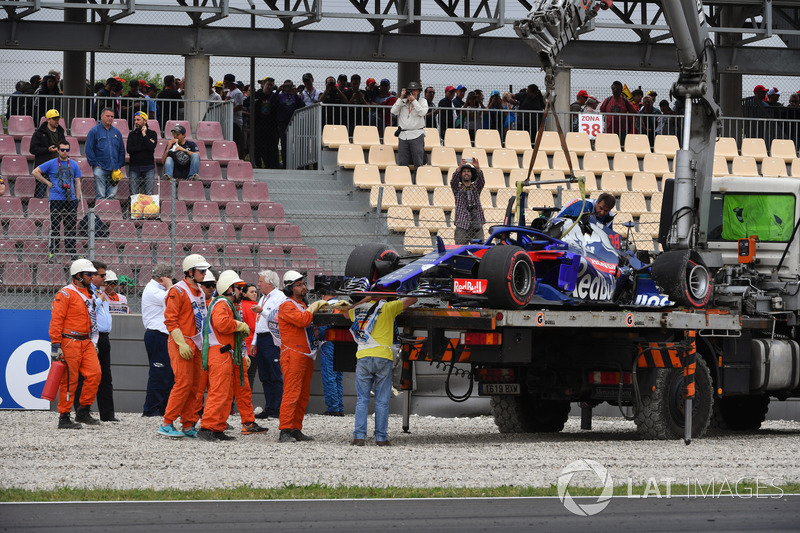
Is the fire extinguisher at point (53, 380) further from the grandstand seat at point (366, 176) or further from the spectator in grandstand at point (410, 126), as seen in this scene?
the spectator in grandstand at point (410, 126)

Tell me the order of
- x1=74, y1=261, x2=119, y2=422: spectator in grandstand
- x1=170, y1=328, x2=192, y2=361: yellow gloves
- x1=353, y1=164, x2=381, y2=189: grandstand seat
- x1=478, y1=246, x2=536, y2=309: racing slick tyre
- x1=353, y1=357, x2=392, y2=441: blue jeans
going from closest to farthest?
x1=478, y1=246, x2=536, y2=309: racing slick tyre < x1=353, y1=357, x2=392, y2=441: blue jeans < x1=170, y1=328, x2=192, y2=361: yellow gloves < x1=74, y1=261, x2=119, y2=422: spectator in grandstand < x1=353, y1=164, x2=381, y2=189: grandstand seat

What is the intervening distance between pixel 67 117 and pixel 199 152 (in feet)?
10.1

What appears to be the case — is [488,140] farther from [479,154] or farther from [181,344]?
[181,344]

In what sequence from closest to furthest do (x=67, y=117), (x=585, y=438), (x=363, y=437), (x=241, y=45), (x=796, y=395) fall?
1. (x=363, y=437)
2. (x=585, y=438)
3. (x=796, y=395)
4. (x=67, y=117)
5. (x=241, y=45)

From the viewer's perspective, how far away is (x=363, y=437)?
13.0 m

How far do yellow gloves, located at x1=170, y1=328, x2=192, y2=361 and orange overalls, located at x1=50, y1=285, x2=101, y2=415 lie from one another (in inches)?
57.8

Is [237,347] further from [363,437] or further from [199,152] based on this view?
[199,152]

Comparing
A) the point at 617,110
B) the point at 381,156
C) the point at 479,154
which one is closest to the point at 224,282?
the point at 381,156

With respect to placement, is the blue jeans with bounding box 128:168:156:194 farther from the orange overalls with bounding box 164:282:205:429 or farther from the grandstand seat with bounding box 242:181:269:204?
the orange overalls with bounding box 164:282:205:429

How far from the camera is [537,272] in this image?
1370 centimetres

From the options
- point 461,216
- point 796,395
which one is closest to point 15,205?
point 461,216

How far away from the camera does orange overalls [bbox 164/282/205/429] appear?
13.5 meters

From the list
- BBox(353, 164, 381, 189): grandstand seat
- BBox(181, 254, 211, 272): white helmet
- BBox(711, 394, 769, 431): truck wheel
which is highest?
BBox(353, 164, 381, 189): grandstand seat

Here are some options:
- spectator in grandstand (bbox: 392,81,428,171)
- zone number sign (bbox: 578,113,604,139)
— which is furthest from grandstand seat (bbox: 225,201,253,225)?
zone number sign (bbox: 578,113,604,139)
